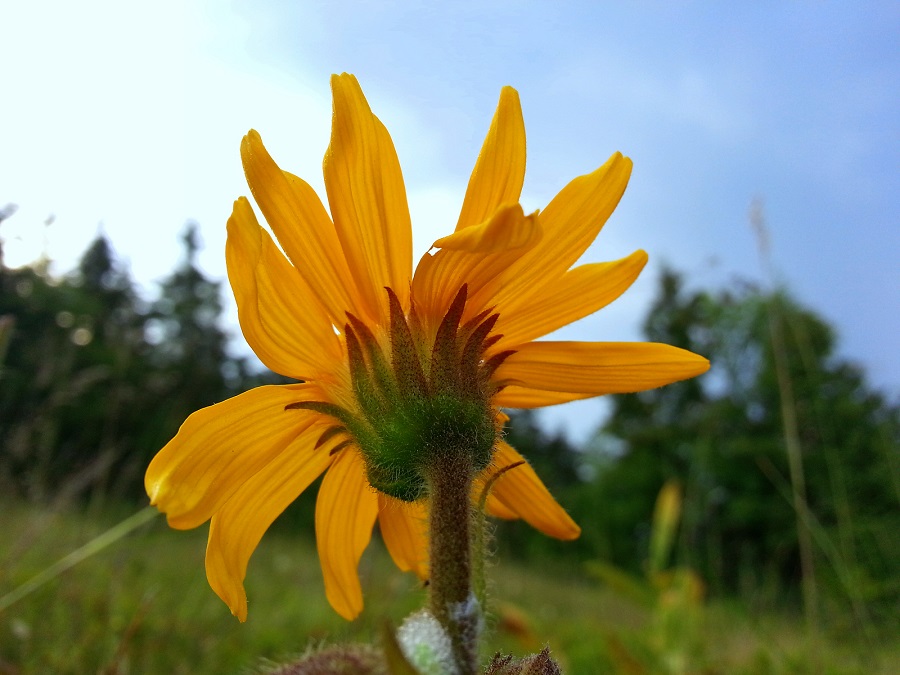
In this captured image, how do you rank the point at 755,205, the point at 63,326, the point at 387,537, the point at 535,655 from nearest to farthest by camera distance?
1. the point at 535,655
2. the point at 387,537
3. the point at 755,205
4. the point at 63,326

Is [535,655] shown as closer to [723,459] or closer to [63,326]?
[63,326]

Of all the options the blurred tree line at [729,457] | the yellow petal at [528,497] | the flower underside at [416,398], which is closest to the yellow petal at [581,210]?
the flower underside at [416,398]

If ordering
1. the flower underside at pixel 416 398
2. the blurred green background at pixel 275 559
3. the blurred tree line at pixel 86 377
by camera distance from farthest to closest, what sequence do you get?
the blurred tree line at pixel 86 377, the blurred green background at pixel 275 559, the flower underside at pixel 416 398

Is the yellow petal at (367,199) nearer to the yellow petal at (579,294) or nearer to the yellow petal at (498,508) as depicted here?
the yellow petal at (579,294)

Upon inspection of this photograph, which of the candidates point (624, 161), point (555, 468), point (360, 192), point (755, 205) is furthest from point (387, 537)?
point (555, 468)

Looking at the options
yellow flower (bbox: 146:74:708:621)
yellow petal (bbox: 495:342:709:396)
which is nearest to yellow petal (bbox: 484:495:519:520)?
yellow flower (bbox: 146:74:708:621)

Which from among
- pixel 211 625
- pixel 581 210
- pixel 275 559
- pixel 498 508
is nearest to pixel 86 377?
pixel 211 625

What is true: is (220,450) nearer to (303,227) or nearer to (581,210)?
(303,227)

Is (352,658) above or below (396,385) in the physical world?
below
